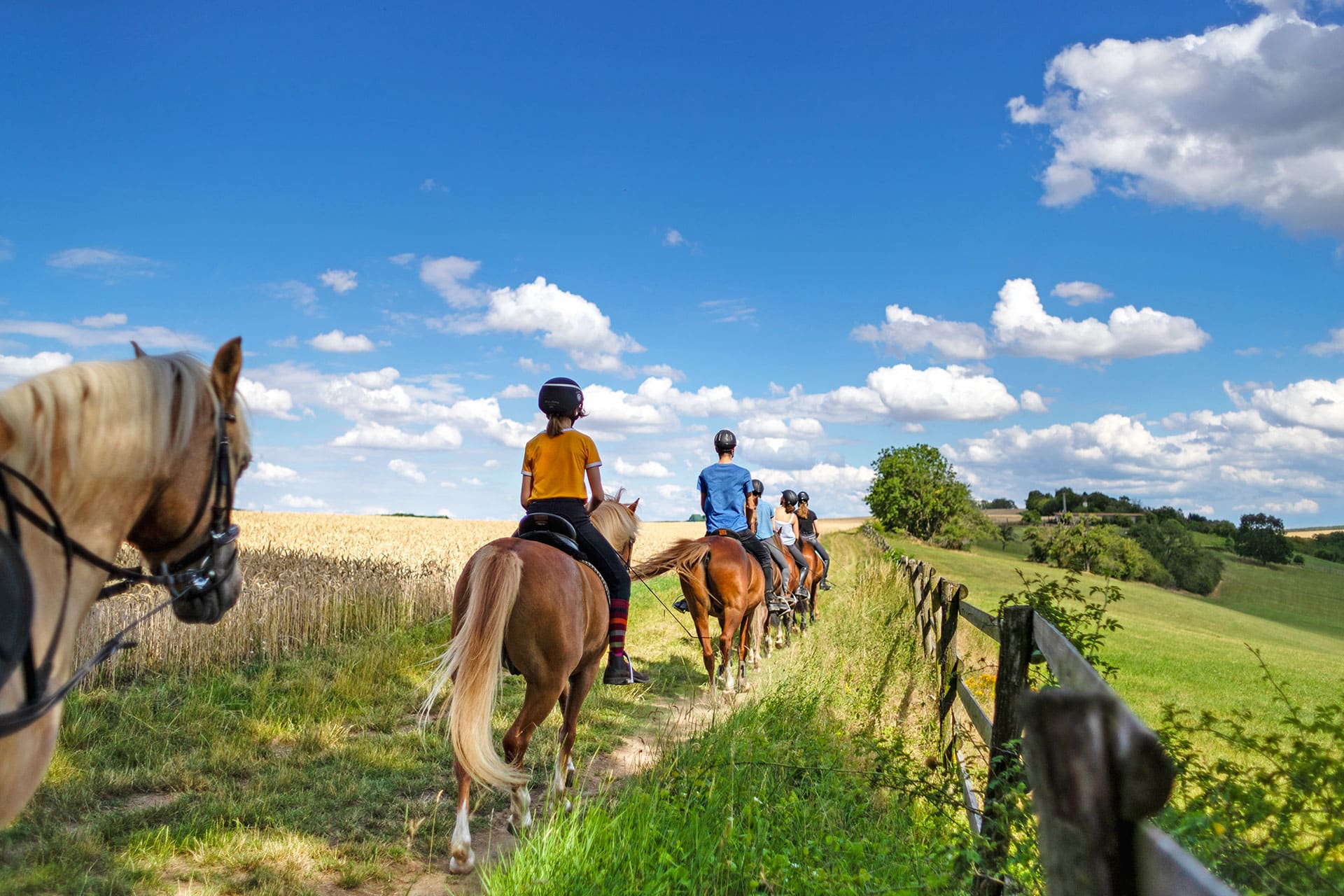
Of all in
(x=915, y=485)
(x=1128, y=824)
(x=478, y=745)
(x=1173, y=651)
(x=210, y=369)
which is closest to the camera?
(x=1128, y=824)

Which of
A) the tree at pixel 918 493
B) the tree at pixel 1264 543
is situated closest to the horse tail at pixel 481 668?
the tree at pixel 918 493

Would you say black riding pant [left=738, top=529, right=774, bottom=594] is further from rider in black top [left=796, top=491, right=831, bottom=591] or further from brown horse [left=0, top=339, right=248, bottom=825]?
brown horse [left=0, top=339, right=248, bottom=825]

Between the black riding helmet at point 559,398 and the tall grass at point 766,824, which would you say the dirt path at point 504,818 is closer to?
the tall grass at point 766,824

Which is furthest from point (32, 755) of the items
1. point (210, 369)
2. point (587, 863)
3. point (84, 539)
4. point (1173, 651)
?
point (1173, 651)

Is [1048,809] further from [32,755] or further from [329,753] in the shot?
[329,753]

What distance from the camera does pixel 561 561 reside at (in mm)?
5887

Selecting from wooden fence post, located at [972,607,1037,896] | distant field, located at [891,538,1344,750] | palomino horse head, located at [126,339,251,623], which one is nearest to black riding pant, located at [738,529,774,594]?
distant field, located at [891,538,1344,750]

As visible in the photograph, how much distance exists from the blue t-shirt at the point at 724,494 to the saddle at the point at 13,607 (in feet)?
29.3

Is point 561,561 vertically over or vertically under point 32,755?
over

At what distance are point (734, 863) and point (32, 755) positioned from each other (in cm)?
298

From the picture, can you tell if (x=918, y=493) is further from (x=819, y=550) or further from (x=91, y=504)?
(x=91, y=504)

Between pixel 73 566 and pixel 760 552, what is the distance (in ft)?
32.7

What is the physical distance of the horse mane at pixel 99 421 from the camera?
8.42 feet

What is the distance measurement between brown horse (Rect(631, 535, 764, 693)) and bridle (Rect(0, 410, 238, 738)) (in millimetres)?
7454
